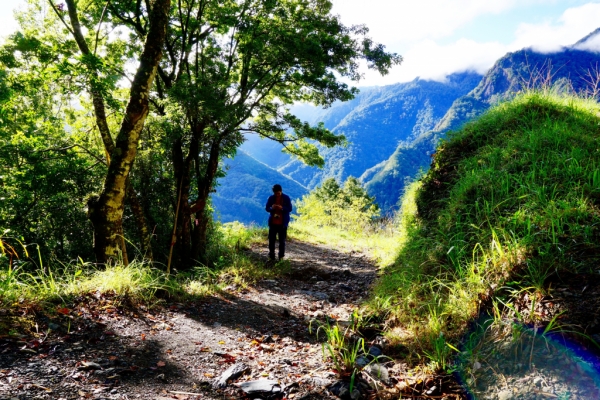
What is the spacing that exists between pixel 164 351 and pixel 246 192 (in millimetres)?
152196

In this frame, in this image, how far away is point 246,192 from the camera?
153 metres

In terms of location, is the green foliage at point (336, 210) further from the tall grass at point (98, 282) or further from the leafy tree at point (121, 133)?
the leafy tree at point (121, 133)

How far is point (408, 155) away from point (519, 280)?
171 m

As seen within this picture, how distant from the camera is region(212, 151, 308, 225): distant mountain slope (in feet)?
472

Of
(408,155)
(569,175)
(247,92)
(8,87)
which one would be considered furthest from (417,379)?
(408,155)

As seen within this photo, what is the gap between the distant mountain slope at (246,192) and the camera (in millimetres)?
143750

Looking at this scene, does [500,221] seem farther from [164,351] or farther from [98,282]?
[98,282]

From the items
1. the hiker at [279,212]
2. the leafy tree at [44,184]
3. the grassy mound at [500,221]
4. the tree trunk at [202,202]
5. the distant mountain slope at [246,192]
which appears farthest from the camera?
the distant mountain slope at [246,192]

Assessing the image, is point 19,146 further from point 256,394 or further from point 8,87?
point 256,394

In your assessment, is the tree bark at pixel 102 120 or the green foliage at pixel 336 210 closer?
the tree bark at pixel 102 120

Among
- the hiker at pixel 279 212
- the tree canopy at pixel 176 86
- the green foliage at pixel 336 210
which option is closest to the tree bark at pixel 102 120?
the tree canopy at pixel 176 86

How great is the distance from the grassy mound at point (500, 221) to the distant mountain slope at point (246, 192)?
131 meters

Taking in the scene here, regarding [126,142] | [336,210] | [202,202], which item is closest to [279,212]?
[202,202]

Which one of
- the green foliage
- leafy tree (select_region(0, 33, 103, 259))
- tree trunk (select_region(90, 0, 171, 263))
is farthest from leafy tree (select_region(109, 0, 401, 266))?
the green foliage
